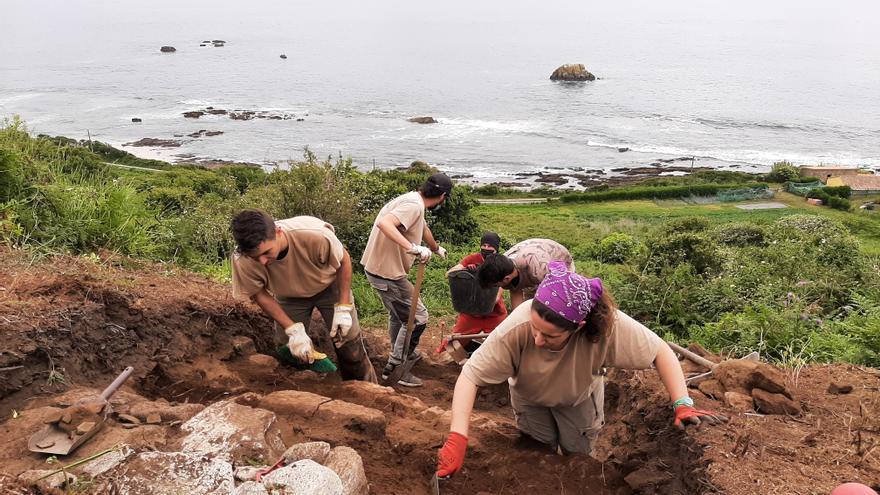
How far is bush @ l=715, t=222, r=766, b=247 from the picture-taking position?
19.0 metres

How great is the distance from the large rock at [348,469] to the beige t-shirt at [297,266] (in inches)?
74.1

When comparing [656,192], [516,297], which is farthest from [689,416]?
[656,192]

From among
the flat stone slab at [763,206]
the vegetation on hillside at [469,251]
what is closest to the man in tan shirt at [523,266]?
the vegetation on hillside at [469,251]

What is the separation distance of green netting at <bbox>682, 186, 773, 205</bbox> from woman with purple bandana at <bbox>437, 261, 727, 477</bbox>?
40.9m

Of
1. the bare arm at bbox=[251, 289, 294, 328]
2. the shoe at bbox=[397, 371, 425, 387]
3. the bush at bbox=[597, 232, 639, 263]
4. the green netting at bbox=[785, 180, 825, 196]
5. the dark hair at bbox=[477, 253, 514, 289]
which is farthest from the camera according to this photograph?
the green netting at bbox=[785, 180, 825, 196]

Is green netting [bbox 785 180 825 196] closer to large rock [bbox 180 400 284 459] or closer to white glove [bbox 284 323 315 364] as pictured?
white glove [bbox 284 323 315 364]

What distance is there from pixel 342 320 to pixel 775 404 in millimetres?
3106

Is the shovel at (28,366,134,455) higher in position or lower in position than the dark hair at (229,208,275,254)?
lower

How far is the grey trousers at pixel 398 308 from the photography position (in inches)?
241

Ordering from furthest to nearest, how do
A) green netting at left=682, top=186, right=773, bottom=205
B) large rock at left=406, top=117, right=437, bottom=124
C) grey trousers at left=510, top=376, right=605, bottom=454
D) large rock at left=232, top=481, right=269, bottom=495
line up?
large rock at left=406, top=117, right=437, bottom=124
green netting at left=682, top=186, right=773, bottom=205
grey trousers at left=510, top=376, right=605, bottom=454
large rock at left=232, top=481, right=269, bottom=495

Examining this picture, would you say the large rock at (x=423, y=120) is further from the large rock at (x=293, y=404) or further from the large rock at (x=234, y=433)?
the large rock at (x=234, y=433)

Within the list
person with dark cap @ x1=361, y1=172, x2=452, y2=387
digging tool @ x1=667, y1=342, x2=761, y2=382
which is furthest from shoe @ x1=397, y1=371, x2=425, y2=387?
digging tool @ x1=667, y1=342, x2=761, y2=382

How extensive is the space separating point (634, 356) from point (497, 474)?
114 cm

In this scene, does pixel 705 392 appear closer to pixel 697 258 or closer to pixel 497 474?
pixel 497 474
